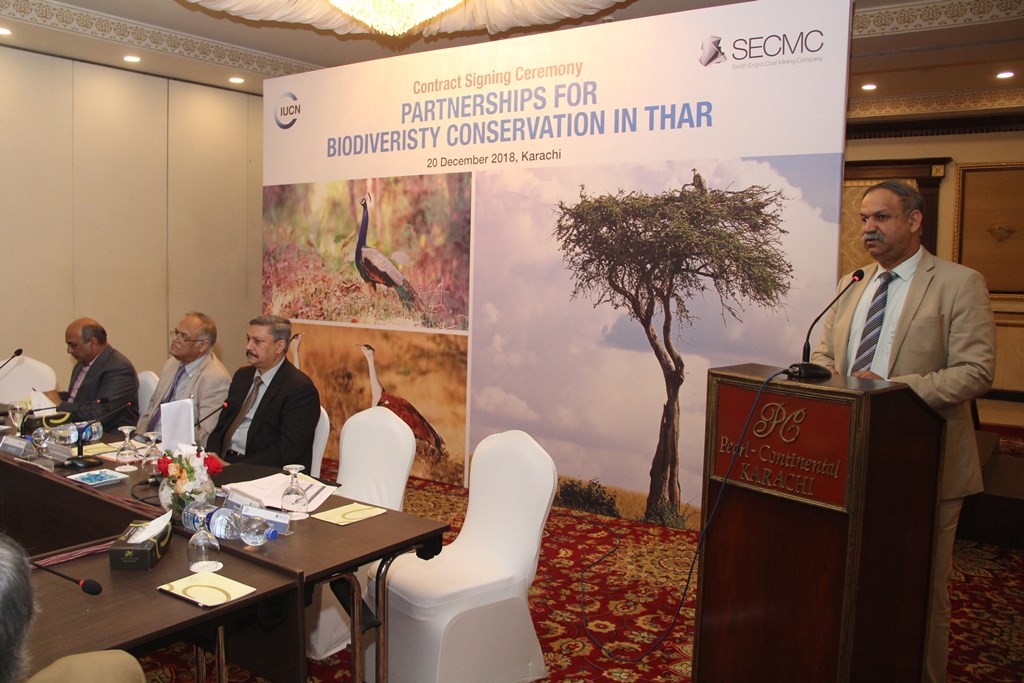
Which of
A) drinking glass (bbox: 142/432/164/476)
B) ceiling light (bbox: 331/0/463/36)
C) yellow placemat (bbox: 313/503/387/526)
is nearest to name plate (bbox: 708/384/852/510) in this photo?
yellow placemat (bbox: 313/503/387/526)

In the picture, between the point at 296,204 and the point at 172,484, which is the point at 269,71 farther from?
the point at 172,484

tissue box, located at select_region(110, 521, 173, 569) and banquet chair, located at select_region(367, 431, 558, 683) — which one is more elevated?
tissue box, located at select_region(110, 521, 173, 569)

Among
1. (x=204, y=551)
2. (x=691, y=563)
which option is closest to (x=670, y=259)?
(x=691, y=563)

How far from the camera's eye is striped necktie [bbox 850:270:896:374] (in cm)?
286

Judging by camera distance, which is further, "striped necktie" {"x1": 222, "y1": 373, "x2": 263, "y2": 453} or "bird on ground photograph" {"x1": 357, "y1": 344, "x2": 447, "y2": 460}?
"bird on ground photograph" {"x1": 357, "y1": 344, "x2": 447, "y2": 460}

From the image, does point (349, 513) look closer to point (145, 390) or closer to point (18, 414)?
point (18, 414)

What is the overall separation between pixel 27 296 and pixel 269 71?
2.99 metres

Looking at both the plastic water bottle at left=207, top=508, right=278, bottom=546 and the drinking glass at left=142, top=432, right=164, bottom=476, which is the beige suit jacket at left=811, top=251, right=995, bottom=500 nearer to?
the plastic water bottle at left=207, top=508, right=278, bottom=546

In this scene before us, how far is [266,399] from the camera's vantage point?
12.4ft

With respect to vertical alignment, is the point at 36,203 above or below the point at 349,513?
above

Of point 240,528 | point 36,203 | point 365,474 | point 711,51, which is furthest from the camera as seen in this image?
point 36,203

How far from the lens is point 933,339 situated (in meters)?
2.72

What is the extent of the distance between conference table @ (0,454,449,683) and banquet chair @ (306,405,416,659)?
0.45 metres

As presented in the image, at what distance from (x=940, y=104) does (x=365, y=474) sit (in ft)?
25.8
